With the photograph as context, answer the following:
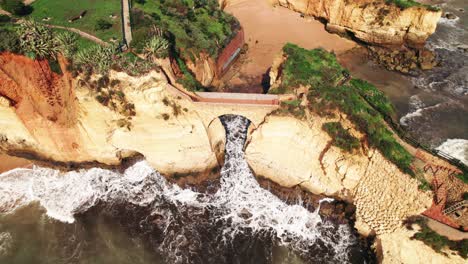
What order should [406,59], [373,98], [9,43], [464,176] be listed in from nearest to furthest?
[464,176] → [9,43] → [373,98] → [406,59]

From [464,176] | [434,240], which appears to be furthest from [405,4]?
[434,240]

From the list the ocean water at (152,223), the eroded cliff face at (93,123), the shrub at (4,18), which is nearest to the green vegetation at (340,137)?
the ocean water at (152,223)

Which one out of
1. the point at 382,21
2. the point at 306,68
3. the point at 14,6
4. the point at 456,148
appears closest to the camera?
the point at 306,68

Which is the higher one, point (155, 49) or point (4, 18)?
point (4, 18)

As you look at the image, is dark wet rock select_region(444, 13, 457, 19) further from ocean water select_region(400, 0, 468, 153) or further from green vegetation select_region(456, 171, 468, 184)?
green vegetation select_region(456, 171, 468, 184)

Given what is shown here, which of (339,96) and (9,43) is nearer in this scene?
(9,43)

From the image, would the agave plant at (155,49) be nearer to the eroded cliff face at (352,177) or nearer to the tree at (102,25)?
the tree at (102,25)

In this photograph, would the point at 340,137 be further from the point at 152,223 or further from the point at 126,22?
the point at 126,22

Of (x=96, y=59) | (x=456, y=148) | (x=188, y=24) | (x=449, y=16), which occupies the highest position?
(x=96, y=59)
